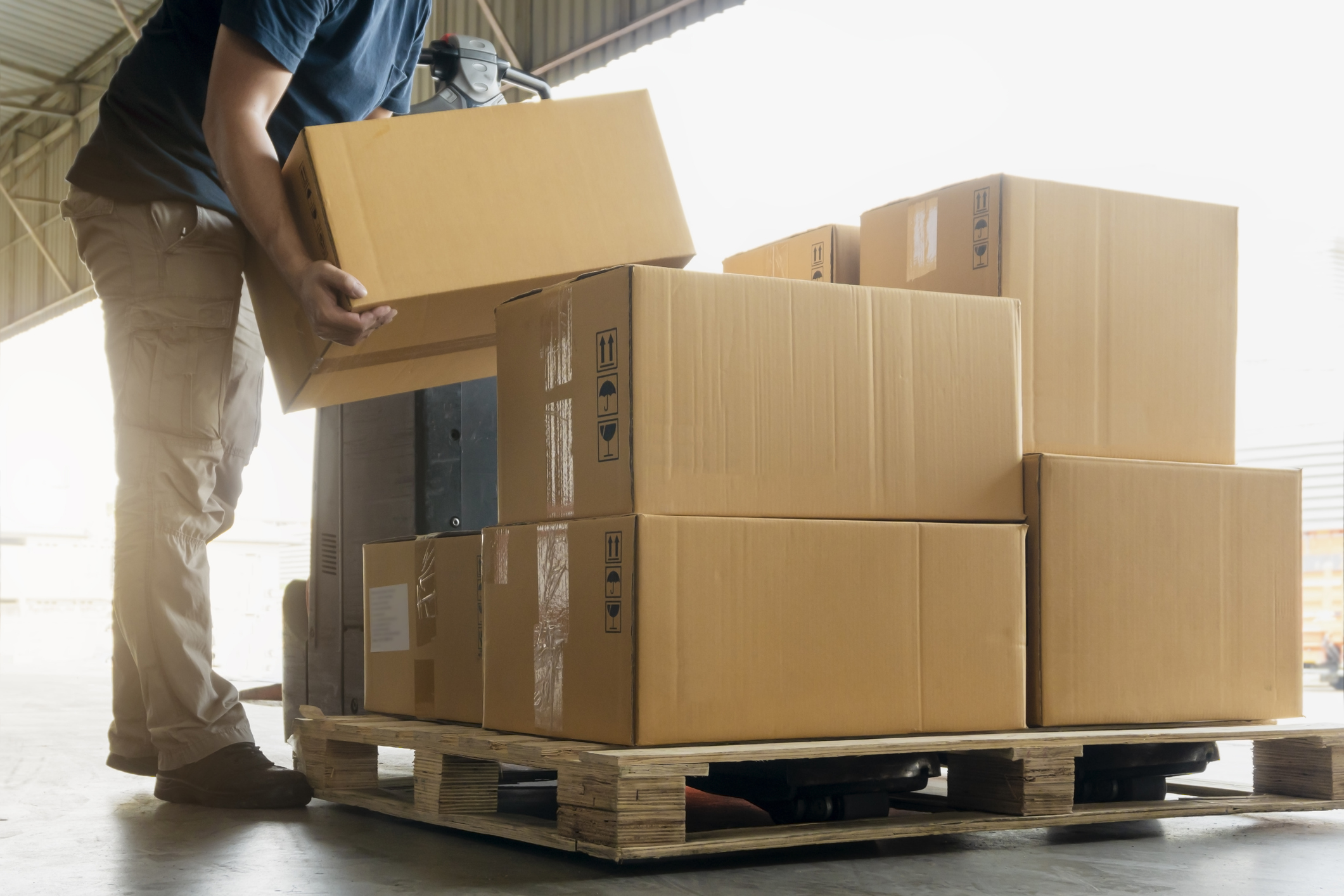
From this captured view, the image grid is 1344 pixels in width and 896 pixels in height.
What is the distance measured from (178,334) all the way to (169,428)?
175mm

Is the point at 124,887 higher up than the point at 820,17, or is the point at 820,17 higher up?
the point at 820,17

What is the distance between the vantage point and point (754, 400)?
1830mm

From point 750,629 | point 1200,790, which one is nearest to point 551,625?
point 750,629

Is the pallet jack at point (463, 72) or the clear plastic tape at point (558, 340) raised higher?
the pallet jack at point (463, 72)

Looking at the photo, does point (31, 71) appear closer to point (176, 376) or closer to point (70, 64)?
point (70, 64)

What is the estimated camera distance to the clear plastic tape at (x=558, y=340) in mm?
1883

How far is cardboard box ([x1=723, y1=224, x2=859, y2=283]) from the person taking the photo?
8.52 feet

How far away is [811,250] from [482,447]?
881 millimetres

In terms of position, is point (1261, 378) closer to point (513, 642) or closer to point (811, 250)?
point (811, 250)

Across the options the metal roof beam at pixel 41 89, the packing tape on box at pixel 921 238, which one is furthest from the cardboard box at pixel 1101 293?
the metal roof beam at pixel 41 89

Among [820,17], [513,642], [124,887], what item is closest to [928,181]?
[820,17]

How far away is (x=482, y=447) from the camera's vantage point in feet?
9.32

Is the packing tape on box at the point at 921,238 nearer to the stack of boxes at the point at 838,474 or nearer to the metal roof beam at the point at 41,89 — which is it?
the stack of boxes at the point at 838,474

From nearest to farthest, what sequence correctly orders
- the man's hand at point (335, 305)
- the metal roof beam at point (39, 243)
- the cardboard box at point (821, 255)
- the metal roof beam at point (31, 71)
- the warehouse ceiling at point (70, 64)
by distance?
the man's hand at point (335, 305) → the cardboard box at point (821, 255) → the warehouse ceiling at point (70, 64) → the metal roof beam at point (31, 71) → the metal roof beam at point (39, 243)
